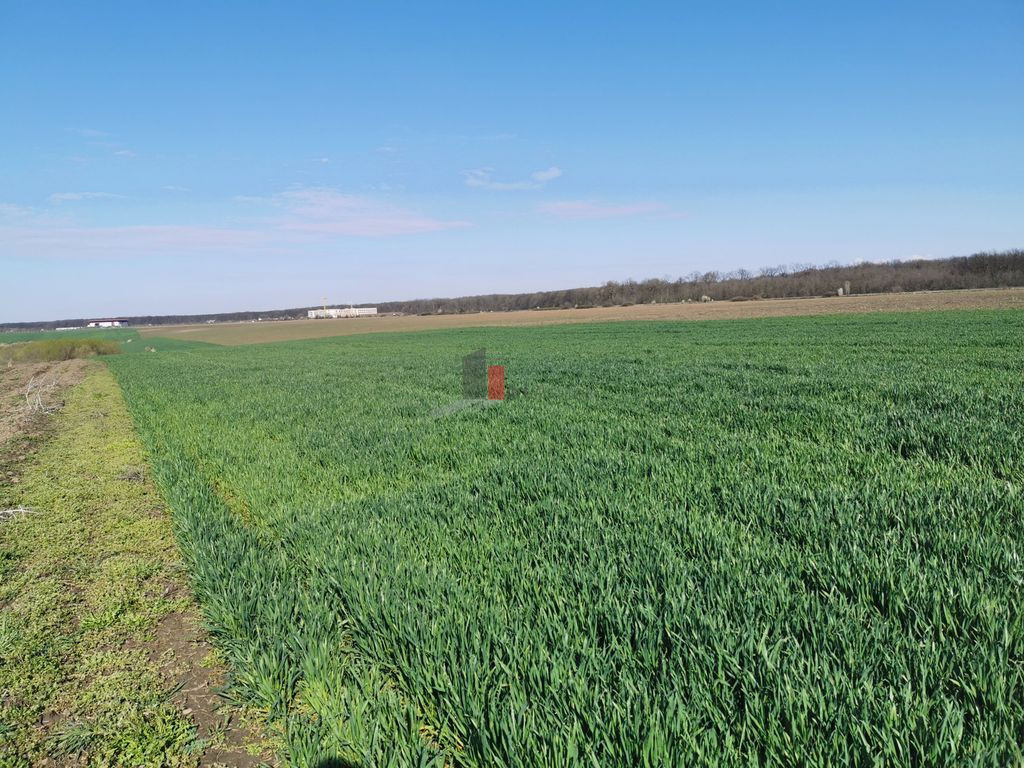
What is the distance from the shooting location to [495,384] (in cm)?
1188

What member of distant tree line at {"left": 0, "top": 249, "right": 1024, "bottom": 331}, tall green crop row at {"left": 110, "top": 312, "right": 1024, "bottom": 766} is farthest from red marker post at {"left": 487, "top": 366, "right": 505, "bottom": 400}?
distant tree line at {"left": 0, "top": 249, "right": 1024, "bottom": 331}

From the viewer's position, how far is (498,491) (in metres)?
5.36

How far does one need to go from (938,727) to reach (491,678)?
1803 mm

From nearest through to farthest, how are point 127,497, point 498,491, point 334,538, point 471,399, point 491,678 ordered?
1. point 491,678
2. point 334,538
3. point 498,491
4. point 127,497
5. point 471,399

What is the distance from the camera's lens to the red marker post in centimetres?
1159

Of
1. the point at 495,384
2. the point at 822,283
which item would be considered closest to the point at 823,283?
the point at 822,283

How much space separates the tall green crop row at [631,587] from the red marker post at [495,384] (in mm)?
3369

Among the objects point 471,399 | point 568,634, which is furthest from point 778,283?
point 568,634

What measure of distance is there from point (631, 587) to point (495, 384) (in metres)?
8.81

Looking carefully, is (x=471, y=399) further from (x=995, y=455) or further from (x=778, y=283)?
(x=778, y=283)

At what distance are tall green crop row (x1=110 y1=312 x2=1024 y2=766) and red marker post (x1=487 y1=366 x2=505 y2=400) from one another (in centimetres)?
337

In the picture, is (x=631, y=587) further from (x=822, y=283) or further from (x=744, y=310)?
(x=822, y=283)

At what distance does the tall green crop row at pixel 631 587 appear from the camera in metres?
2.21

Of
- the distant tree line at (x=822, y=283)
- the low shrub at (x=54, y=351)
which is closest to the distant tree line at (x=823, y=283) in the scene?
the distant tree line at (x=822, y=283)
